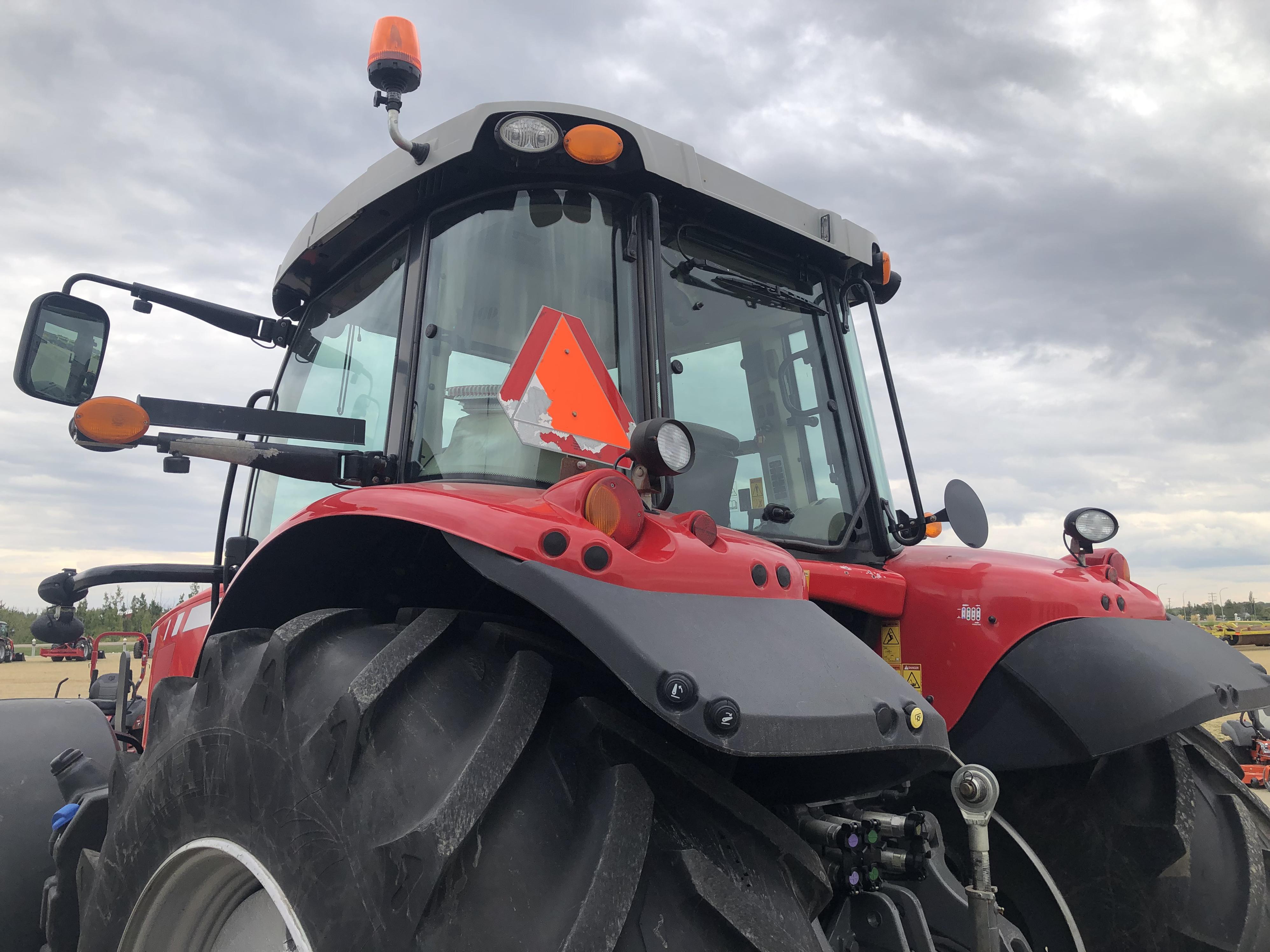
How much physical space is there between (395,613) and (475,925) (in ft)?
3.01

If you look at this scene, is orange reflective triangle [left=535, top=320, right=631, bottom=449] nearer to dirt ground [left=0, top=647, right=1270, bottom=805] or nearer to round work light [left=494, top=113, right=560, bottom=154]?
round work light [left=494, top=113, right=560, bottom=154]

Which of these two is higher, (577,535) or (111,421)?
(111,421)

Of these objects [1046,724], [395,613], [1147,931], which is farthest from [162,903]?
[1147,931]

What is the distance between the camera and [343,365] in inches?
105

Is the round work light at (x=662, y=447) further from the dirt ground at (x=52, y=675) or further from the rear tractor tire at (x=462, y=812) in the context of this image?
the dirt ground at (x=52, y=675)

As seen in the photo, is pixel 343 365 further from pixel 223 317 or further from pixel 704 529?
pixel 704 529

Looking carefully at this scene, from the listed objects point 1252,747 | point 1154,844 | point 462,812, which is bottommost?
point 1252,747

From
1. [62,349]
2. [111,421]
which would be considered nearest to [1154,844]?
[111,421]

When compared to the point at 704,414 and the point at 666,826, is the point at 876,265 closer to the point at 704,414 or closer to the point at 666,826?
the point at 704,414

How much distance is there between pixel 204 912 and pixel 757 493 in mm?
1604

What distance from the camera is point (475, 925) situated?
3.75 ft

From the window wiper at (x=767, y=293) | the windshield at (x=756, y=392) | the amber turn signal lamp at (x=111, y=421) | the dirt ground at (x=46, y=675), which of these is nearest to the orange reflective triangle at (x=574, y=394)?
the windshield at (x=756, y=392)

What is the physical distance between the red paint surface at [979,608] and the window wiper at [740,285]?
840 mm

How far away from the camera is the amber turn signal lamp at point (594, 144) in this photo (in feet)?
6.72
